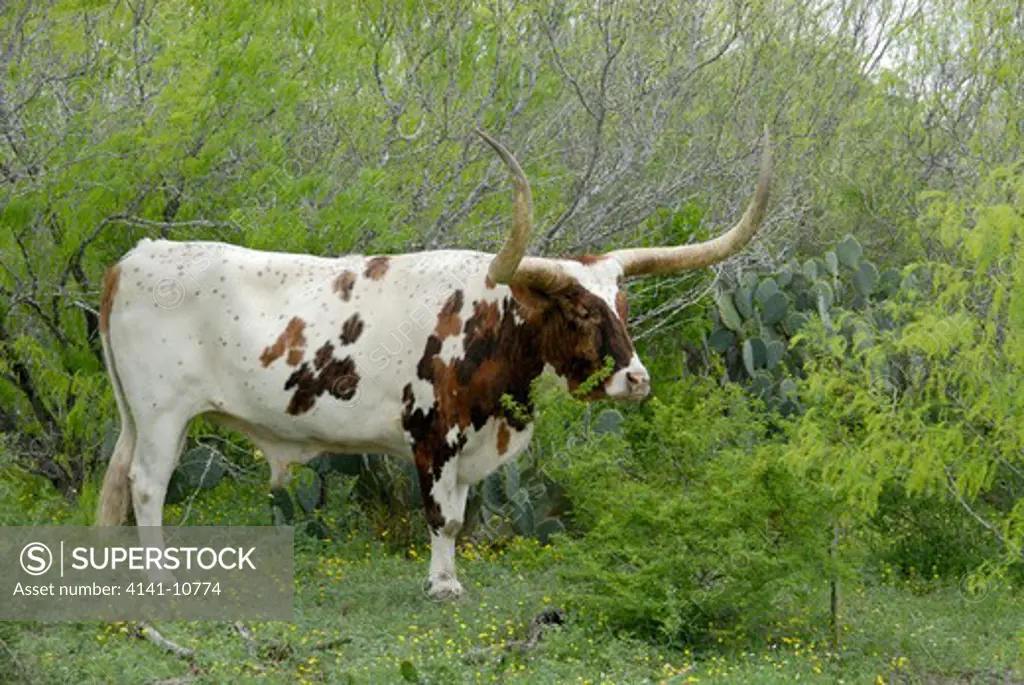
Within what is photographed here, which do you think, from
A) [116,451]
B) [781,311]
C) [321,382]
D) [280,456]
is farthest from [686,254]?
[781,311]

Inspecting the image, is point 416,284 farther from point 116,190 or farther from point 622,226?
point 622,226

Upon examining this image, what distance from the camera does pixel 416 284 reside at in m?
8.00

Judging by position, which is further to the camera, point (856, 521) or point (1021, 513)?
point (856, 521)

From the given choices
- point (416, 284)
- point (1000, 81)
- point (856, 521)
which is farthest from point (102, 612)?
point (1000, 81)

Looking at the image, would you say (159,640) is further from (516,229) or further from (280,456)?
(516,229)

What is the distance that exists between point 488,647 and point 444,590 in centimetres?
108

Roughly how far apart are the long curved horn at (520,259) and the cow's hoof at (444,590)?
5.11ft

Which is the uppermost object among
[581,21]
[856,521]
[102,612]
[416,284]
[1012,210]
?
[581,21]

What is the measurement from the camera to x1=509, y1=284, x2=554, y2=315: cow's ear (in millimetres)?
7633

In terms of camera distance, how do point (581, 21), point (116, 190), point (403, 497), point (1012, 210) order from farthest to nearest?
point (581, 21)
point (403, 497)
point (116, 190)
point (1012, 210)

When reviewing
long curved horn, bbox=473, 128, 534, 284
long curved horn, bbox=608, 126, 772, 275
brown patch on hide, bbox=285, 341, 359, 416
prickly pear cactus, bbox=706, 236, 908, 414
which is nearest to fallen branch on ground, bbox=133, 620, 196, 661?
brown patch on hide, bbox=285, 341, 359, 416

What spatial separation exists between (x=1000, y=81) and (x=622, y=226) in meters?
4.30

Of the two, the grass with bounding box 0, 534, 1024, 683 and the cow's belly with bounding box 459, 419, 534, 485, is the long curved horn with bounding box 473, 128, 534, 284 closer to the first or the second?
the cow's belly with bounding box 459, 419, 534, 485

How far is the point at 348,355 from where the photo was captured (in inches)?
311
